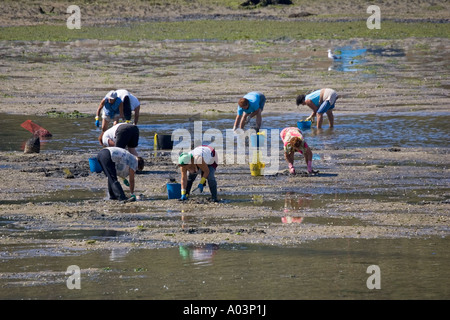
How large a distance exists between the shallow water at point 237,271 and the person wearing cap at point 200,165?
2536mm

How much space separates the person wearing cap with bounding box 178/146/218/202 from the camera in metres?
12.9

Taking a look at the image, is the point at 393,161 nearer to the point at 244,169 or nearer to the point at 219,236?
the point at 244,169

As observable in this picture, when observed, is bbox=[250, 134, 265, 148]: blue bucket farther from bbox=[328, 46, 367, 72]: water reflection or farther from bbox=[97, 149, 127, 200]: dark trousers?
bbox=[328, 46, 367, 72]: water reflection

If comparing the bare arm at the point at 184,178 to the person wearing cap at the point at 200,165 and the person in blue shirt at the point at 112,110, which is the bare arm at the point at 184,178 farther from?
the person in blue shirt at the point at 112,110

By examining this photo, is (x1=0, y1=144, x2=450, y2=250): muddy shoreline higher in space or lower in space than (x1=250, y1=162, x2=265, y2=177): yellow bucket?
lower

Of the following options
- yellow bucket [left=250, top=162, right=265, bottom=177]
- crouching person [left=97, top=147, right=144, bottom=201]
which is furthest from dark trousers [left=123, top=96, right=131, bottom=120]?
Answer: crouching person [left=97, top=147, right=144, bottom=201]

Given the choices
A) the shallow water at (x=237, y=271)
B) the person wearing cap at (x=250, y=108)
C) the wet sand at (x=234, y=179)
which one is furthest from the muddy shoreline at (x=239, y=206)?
the person wearing cap at (x=250, y=108)

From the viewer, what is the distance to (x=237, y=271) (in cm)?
946

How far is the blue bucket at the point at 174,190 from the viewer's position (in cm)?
1327

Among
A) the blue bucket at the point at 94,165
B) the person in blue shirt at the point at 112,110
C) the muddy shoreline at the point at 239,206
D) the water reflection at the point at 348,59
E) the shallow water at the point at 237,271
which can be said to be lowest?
the shallow water at the point at 237,271

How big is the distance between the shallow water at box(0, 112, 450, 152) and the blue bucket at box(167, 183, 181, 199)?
4.94 meters

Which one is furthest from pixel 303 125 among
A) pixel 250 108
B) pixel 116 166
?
pixel 116 166

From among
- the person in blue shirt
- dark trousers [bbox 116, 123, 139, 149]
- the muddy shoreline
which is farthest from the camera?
the person in blue shirt
